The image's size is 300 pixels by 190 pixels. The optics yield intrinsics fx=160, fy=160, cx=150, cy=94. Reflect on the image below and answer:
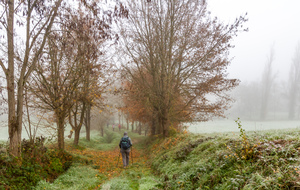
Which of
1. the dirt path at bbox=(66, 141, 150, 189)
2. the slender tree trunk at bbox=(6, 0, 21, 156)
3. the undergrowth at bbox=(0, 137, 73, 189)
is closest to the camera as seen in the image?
the undergrowth at bbox=(0, 137, 73, 189)

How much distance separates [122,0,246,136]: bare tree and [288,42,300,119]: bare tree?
43229 millimetres

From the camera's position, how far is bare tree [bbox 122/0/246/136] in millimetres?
11203

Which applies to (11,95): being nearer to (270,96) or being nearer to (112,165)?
(112,165)

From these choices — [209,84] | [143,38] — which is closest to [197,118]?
[209,84]

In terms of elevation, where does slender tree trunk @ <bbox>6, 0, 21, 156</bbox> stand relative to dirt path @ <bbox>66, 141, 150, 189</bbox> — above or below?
above

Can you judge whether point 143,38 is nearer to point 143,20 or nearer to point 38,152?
point 143,20

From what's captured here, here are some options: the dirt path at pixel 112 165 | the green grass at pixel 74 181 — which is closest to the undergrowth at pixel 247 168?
the green grass at pixel 74 181

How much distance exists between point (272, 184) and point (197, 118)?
1080 cm

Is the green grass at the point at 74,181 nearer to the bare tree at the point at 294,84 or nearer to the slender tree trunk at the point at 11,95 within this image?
the slender tree trunk at the point at 11,95

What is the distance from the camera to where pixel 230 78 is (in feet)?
38.9

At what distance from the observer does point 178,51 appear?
11.6 meters

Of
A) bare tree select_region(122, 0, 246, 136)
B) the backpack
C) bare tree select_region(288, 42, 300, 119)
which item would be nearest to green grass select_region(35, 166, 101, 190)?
the backpack

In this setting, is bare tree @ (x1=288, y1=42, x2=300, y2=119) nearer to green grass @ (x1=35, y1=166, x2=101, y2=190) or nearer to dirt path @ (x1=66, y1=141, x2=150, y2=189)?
dirt path @ (x1=66, y1=141, x2=150, y2=189)

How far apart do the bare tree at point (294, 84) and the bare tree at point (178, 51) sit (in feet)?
142
